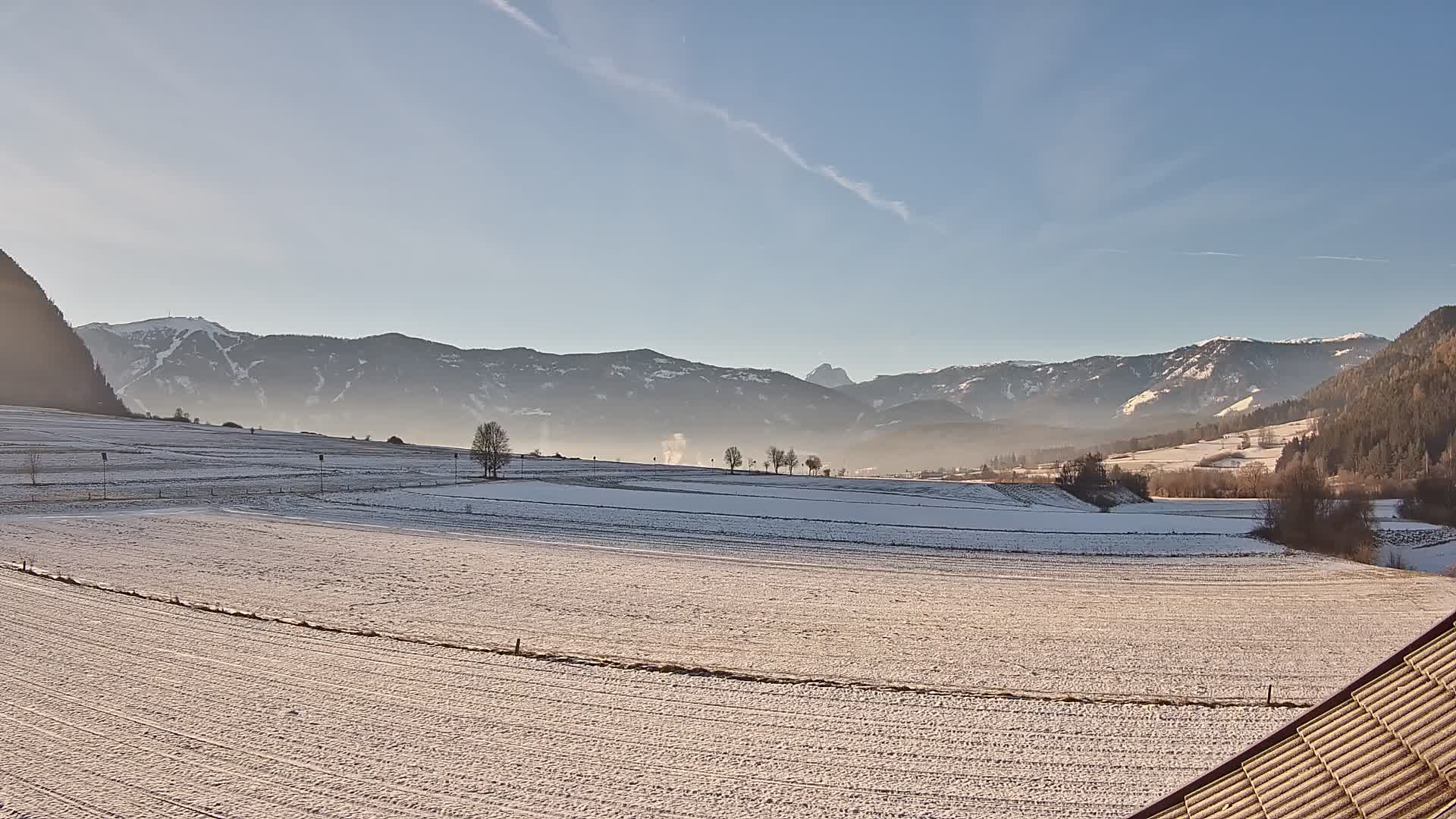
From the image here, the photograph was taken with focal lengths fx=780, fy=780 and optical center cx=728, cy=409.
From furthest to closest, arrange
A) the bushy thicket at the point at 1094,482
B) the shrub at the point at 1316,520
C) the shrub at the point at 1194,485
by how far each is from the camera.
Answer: the shrub at the point at 1194,485 < the bushy thicket at the point at 1094,482 < the shrub at the point at 1316,520

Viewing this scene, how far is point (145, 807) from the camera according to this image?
464 inches

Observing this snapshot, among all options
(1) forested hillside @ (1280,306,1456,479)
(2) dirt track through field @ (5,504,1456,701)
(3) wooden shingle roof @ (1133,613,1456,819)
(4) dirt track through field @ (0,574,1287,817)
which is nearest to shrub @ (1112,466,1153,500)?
(1) forested hillside @ (1280,306,1456,479)

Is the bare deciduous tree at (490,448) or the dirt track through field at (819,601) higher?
the bare deciduous tree at (490,448)

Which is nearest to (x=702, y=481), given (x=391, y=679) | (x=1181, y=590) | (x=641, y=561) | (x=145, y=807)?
(x=641, y=561)

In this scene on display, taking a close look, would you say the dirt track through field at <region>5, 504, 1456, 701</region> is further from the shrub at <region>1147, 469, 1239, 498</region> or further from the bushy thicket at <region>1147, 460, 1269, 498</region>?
the shrub at <region>1147, 469, 1239, 498</region>

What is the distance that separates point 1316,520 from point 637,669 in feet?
197

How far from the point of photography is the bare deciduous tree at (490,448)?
97000 mm

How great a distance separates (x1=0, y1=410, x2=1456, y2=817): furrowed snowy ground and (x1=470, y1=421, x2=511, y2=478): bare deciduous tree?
48.5 metres

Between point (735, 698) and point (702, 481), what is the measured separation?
88073 mm

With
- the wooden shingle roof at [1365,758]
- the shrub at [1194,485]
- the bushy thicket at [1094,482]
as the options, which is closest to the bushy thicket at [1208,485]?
the shrub at [1194,485]

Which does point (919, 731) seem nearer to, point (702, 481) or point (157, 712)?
point (157, 712)

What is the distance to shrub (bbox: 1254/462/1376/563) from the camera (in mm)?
55031

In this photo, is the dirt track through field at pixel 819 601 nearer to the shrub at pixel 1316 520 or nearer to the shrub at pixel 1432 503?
the shrub at pixel 1316 520

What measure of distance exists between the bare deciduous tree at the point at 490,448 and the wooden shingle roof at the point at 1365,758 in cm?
9477
